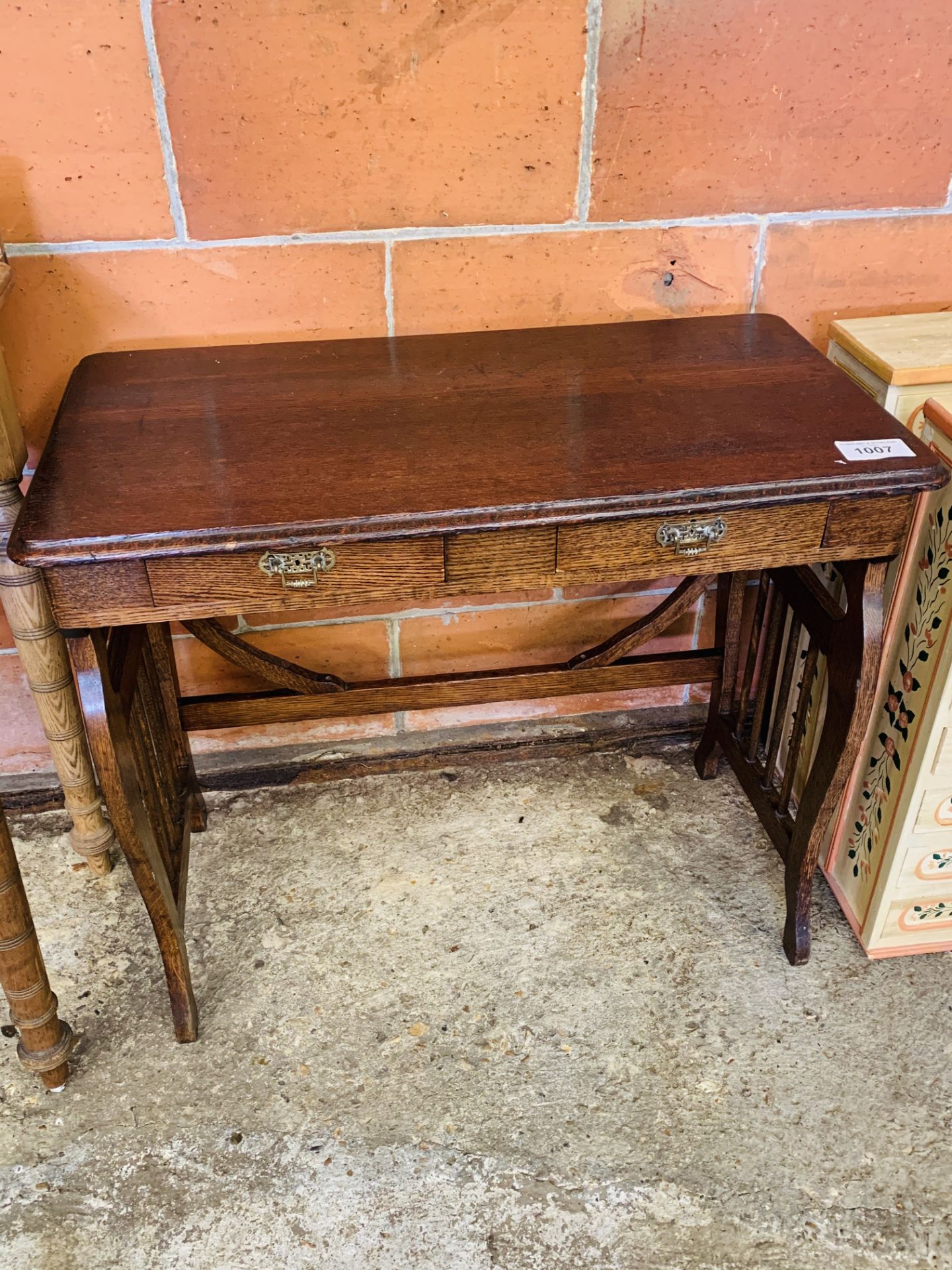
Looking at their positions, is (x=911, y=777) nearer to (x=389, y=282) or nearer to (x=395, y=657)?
(x=395, y=657)

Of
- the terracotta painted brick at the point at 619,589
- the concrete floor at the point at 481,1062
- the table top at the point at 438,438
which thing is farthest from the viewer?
the terracotta painted brick at the point at 619,589

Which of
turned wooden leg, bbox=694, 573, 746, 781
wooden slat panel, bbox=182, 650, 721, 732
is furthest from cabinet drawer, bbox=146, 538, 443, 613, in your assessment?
turned wooden leg, bbox=694, 573, 746, 781

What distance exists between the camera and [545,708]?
2629 mm

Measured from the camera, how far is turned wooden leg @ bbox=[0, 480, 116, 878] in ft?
5.81

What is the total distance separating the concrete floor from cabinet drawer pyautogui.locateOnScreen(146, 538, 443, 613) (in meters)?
0.91

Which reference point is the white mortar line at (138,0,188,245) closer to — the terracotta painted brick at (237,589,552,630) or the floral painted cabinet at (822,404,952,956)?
the terracotta painted brick at (237,589,552,630)

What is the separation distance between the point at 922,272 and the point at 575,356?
32.0 inches

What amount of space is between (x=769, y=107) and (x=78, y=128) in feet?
4.08

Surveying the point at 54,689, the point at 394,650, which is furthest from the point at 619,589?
the point at 54,689

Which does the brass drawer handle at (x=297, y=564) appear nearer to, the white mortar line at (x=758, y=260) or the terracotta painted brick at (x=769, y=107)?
the terracotta painted brick at (x=769, y=107)

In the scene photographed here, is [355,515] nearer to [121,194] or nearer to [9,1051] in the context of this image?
[121,194]

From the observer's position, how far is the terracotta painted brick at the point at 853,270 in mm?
2094

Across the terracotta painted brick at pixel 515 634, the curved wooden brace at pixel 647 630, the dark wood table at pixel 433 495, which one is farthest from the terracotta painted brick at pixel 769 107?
the terracotta painted brick at pixel 515 634

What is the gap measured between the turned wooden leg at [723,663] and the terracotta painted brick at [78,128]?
1.36 m
